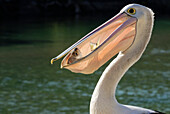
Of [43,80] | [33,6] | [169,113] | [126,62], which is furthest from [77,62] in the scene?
[33,6]

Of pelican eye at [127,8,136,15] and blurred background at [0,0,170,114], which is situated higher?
pelican eye at [127,8,136,15]

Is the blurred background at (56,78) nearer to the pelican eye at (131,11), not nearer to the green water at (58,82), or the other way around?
the green water at (58,82)

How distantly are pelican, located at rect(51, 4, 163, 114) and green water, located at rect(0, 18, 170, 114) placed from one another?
4.57 m

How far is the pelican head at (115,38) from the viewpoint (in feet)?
9.69

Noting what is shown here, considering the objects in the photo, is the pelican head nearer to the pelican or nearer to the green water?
the pelican

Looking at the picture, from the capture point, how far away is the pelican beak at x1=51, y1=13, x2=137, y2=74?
2926 millimetres

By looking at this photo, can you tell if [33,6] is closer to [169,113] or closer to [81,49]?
[169,113]

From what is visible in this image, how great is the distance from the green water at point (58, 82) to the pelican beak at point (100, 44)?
4581 millimetres

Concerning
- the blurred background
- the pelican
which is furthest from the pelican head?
the blurred background

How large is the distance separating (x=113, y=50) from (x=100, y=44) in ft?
0.41

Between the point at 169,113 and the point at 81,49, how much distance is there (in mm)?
4962

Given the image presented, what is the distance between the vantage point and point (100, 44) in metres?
3.02

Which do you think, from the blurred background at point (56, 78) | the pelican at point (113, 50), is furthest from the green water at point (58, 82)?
the pelican at point (113, 50)

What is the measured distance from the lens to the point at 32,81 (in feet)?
32.2
